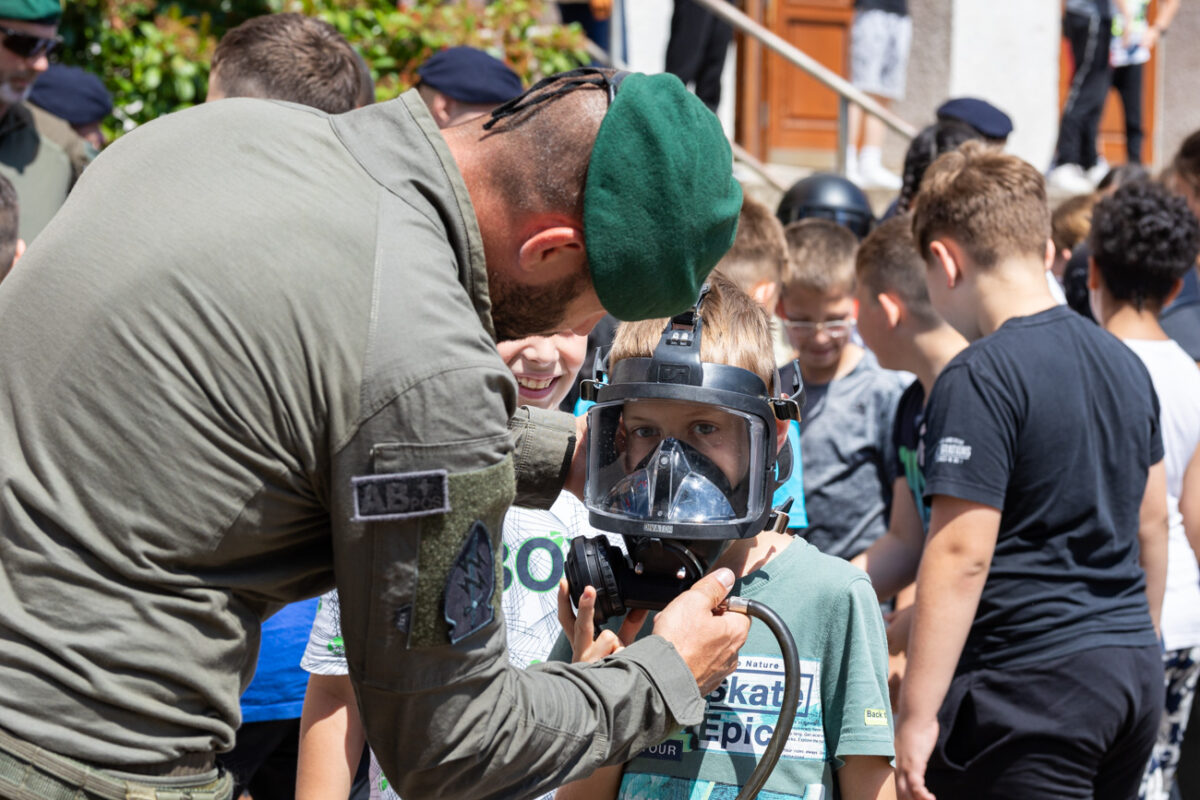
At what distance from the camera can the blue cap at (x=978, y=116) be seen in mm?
5695

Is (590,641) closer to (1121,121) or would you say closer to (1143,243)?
(1143,243)

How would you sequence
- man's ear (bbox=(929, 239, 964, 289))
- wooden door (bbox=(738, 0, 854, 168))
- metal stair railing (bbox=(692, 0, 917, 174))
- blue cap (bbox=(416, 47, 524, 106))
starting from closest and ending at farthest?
man's ear (bbox=(929, 239, 964, 289)), blue cap (bbox=(416, 47, 524, 106)), metal stair railing (bbox=(692, 0, 917, 174)), wooden door (bbox=(738, 0, 854, 168))

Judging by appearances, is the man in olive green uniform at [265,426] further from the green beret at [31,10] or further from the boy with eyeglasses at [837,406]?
the green beret at [31,10]

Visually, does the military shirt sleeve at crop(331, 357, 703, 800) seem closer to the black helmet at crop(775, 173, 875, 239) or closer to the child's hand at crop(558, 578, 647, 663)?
the child's hand at crop(558, 578, 647, 663)

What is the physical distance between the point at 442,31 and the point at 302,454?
15.6ft

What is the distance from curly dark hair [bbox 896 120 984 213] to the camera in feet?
17.6

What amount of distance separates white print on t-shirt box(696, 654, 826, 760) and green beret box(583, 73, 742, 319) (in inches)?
31.5

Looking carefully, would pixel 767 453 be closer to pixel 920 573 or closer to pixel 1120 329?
pixel 920 573

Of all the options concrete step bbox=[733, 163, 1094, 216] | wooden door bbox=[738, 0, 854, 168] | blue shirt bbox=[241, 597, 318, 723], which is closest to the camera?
blue shirt bbox=[241, 597, 318, 723]

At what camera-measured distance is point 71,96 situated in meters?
5.22

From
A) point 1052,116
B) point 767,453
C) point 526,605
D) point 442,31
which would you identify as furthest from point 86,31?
point 1052,116

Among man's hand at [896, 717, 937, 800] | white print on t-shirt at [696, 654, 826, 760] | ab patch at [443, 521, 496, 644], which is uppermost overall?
ab patch at [443, 521, 496, 644]

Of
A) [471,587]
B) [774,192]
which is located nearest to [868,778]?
[471,587]

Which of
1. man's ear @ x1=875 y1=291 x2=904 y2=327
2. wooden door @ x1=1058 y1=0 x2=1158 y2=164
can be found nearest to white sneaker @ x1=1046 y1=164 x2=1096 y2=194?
wooden door @ x1=1058 y1=0 x2=1158 y2=164
